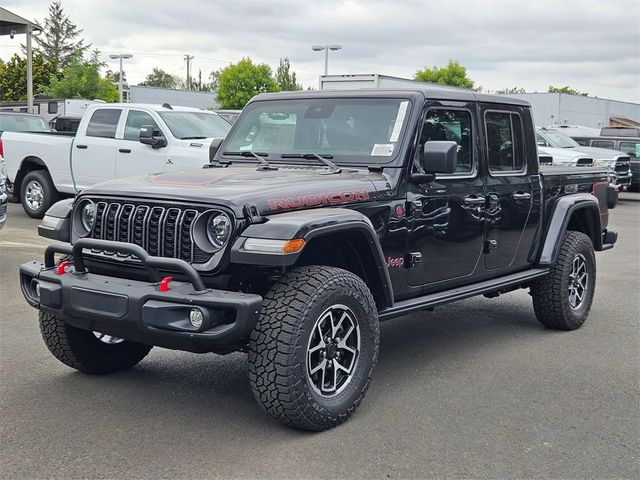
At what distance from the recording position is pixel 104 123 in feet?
42.5

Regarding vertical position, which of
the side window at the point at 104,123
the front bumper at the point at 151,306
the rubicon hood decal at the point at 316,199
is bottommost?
the front bumper at the point at 151,306

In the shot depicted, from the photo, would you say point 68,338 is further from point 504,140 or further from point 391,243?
point 504,140

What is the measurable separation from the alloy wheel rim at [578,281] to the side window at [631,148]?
56.3 ft

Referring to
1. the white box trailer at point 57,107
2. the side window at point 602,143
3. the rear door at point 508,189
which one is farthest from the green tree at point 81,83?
the rear door at point 508,189

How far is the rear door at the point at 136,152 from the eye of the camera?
1214cm

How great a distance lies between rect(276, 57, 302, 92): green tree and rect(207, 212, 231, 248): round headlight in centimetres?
4573

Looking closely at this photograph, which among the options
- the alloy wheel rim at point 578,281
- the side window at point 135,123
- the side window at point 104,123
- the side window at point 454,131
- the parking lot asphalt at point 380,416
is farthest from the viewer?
the side window at point 104,123

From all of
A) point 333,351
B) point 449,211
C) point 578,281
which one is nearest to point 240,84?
point 578,281

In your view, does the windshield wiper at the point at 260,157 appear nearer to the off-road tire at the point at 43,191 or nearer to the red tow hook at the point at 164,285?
the red tow hook at the point at 164,285

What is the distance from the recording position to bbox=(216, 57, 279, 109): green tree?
43881mm

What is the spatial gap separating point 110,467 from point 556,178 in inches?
174

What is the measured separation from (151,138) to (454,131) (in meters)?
6.09

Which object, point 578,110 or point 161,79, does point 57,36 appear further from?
point 578,110

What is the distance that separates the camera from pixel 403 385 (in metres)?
5.16
